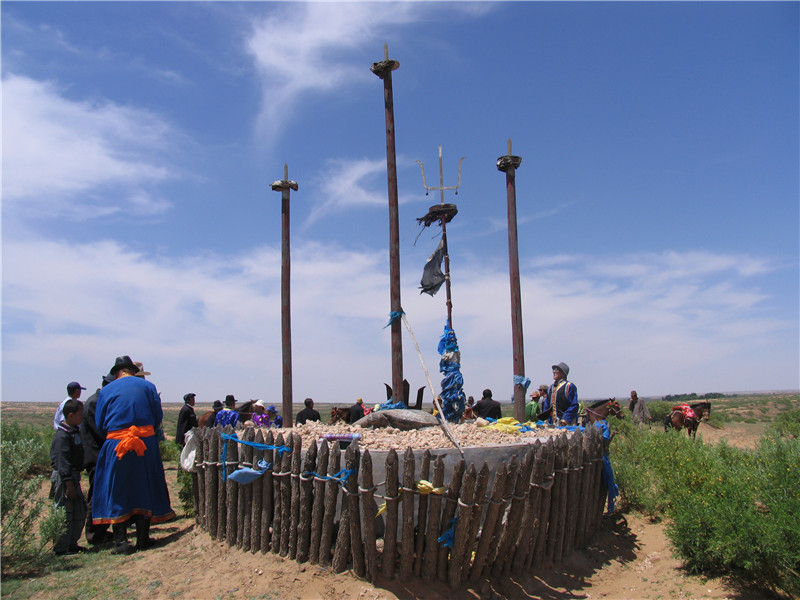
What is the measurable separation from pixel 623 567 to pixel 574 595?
3.68ft

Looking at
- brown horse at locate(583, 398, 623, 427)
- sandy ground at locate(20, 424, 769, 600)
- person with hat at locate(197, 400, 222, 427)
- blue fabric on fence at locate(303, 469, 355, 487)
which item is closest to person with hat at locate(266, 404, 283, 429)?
person with hat at locate(197, 400, 222, 427)

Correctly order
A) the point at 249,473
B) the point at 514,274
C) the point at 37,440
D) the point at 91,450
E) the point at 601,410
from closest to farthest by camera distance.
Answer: the point at 249,473, the point at 91,450, the point at 514,274, the point at 601,410, the point at 37,440

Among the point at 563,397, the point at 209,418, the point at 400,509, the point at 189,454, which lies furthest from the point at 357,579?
the point at 209,418

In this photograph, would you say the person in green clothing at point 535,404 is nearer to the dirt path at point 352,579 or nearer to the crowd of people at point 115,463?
the dirt path at point 352,579

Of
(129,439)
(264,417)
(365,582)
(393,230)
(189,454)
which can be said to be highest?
(393,230)

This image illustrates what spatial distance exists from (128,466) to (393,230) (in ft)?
15.4

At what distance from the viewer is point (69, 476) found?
5883mm

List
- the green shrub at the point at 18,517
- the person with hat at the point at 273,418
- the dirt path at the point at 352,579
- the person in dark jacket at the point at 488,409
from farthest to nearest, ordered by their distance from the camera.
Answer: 1. the person in dark jacket at the point at 488,409
2. the person with hat at the point at 273,418
3. the green shrub at the point at 18,517
4. the dirt path at the point at 352,579

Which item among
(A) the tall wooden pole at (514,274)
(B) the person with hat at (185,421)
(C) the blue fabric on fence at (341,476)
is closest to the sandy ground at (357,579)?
(C) the blue fabric on fence at (341,476)

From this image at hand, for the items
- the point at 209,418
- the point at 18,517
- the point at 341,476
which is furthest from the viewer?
the point at 209,418

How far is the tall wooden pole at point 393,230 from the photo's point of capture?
7.95 meters

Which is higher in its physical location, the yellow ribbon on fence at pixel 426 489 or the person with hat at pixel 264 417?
the person with hat at pixel 264 417

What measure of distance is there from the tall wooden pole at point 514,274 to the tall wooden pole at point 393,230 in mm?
1839

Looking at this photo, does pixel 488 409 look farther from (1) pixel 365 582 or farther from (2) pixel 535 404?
(1) pixel 365 582
